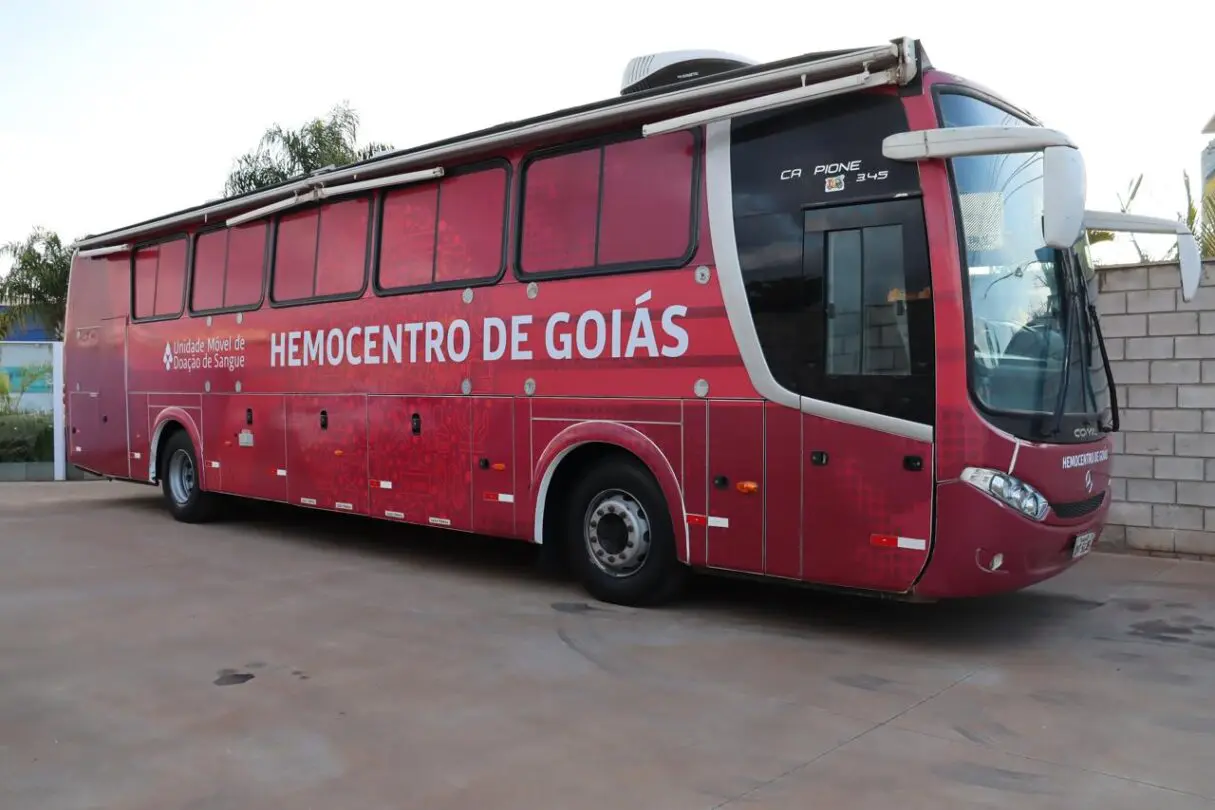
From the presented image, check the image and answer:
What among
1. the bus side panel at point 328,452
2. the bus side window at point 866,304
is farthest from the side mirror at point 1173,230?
the bus side panel at point 328,452

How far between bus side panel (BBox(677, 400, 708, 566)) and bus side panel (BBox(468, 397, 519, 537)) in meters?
1.57

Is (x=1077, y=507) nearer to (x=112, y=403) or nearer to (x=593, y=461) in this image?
(x=593, y=461)

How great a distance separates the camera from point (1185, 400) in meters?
8.80

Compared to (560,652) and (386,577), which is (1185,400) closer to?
(560,652)

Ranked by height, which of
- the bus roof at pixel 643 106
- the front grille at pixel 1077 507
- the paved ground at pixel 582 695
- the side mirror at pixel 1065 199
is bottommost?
the paved ground at pixel 582 695

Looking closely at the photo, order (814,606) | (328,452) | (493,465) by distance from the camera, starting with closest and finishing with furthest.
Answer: (814,606), (493,465), (328,452)

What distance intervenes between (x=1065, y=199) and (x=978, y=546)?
72.0 inches

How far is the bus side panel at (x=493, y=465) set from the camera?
7746mm

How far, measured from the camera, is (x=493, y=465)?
25.8 ft

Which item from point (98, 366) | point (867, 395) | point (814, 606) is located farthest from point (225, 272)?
point (867, 395)

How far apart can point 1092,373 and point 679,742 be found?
3.57 meters

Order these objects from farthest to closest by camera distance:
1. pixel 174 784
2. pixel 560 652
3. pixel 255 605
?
pixel 255 605, pixel 560 652, pixel 174 784

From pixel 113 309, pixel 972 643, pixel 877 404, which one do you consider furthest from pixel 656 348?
pixel 113 309

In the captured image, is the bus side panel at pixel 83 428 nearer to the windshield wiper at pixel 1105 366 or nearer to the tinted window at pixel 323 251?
the tinted window at pixel 323 251
